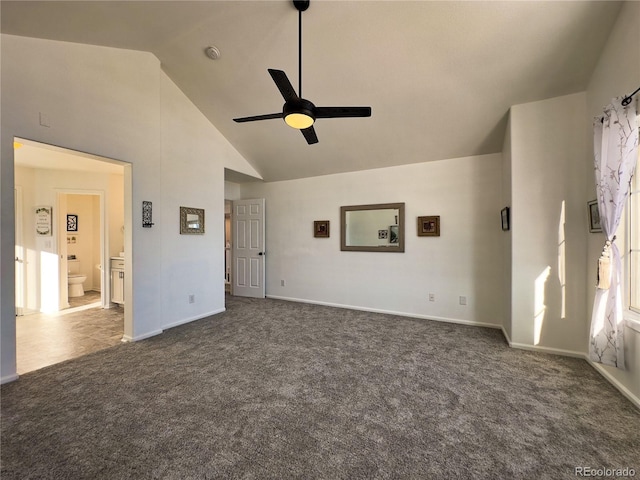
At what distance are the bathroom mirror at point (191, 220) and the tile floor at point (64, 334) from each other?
1.59 meters

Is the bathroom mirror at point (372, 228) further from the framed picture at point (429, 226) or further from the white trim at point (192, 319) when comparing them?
the white trim at point (192, 319)

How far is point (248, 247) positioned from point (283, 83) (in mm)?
4259

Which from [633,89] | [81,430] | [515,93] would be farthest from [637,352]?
[81,430]

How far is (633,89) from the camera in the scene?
80.0 inches

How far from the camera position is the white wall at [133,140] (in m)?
2.34

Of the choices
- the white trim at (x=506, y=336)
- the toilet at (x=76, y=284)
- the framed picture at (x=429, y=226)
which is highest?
the framed picture at (x=429, y=226)

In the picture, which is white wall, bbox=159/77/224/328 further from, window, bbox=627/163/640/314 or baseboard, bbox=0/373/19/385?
window, bbox=627/163/640/314

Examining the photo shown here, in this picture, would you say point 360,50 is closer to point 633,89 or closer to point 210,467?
point 633,89

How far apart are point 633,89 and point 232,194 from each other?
5921mm

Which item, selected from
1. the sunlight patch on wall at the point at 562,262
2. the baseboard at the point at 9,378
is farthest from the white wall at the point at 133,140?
the sunlight patch on wall at the point at 562,262

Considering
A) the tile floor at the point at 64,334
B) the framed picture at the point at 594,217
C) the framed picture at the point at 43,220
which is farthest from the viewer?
the framed picture at the point at 43,220

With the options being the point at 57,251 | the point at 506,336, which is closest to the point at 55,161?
Answer: the point at 57,251

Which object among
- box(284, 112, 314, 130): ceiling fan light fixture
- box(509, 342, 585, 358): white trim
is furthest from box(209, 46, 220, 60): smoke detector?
box(509, 342, 585, 358): white trim

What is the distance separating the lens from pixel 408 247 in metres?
4.36
